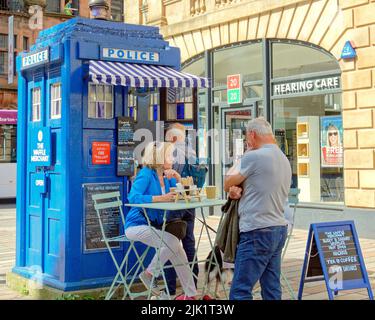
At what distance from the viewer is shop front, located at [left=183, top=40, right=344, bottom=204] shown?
11.3 m

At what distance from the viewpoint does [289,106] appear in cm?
1221

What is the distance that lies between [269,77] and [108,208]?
24.4 ft

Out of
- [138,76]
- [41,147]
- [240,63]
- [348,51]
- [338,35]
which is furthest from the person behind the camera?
[240,63]

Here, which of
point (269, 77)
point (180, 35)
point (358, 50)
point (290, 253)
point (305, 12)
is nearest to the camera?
point (290, 253)

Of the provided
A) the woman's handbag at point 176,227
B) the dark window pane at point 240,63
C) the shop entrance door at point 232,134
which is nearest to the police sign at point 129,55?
the woman's handbag at point 176,227

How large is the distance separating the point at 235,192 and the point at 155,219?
132 cm

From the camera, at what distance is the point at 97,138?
6.01m

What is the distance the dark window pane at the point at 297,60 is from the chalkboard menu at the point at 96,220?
656cm

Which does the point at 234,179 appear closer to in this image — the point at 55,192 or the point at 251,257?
the point at 251,257

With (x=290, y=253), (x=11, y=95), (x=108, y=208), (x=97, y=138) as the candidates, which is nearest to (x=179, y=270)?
(x=108, y=208)

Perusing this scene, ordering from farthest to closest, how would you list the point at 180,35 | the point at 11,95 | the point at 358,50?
the point at 11,95 → the point at 180,35 → the point at 358,50

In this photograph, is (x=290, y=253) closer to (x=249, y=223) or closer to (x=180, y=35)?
(x=249, y=223)

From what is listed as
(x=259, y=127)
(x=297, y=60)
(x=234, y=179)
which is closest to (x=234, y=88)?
(x=297, y=60)

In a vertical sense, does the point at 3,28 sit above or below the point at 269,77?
above
